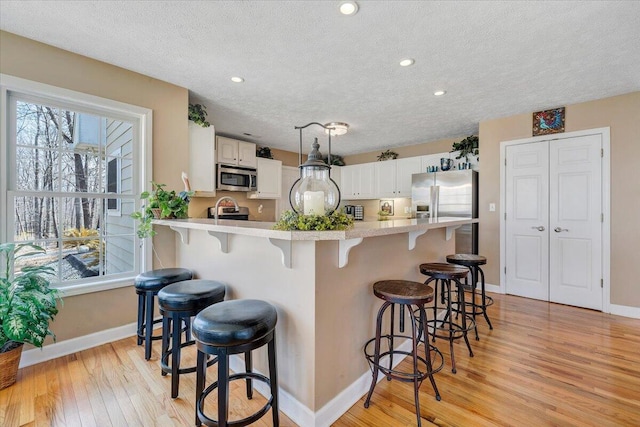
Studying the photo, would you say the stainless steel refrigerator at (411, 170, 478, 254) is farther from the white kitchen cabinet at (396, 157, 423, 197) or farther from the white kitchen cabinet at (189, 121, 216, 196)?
the white kitchen cabinet at (189, 121, 216, 196)

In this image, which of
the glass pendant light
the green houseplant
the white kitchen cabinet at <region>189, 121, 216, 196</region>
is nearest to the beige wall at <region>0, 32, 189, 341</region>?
the green houseplant

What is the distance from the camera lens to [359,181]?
6297 mm

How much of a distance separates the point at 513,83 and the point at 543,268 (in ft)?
7.79

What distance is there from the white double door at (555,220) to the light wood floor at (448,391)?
3.49ft

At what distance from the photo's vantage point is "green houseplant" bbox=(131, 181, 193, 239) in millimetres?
2523

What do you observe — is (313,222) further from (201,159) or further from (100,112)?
(201,159)

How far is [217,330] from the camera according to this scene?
1.30m

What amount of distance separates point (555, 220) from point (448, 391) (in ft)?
9.74

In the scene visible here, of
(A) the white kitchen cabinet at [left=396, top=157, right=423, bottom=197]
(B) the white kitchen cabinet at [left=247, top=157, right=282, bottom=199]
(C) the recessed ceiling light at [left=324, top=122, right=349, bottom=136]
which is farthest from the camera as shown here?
(A) the white kitchen cabinet at [left=396, top=157, right=423, bottom=197]

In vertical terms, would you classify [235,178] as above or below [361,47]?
below

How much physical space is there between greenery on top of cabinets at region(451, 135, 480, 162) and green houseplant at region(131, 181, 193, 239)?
4.11 meters

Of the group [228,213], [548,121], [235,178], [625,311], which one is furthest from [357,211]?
[625,311]

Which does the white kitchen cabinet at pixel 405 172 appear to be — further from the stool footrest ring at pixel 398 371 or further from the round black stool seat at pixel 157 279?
the round black stool seat at pixel 157 279

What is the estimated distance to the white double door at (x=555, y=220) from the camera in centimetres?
338
